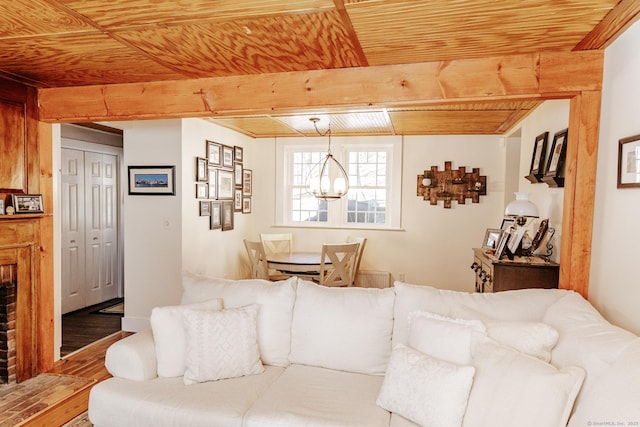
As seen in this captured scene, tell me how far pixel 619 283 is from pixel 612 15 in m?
1.23

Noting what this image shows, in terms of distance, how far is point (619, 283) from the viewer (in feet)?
6.57

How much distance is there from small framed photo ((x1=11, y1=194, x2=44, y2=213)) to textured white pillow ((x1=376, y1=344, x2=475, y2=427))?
2736 mm

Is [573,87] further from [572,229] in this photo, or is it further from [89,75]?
[89,75]

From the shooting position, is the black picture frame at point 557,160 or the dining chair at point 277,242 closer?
the black picture frame at point 557,160

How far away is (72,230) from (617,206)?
5.29m

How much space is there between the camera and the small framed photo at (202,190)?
14.4 feet

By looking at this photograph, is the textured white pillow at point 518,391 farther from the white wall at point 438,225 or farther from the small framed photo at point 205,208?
the white wall at point 438,225

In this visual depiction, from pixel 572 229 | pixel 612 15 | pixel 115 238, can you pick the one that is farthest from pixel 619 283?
pixel 115 238

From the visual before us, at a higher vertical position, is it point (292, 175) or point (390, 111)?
point (390, 111)

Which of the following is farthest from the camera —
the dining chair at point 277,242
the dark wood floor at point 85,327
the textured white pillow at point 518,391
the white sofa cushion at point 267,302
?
the dining chair at point 277,242

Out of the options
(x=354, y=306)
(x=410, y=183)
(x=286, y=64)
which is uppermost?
(x=286, y=64)

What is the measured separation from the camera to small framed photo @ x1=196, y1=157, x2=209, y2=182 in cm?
438

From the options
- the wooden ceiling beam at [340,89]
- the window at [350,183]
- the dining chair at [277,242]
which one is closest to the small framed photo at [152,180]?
the wooden ceiling beam at [340,89]

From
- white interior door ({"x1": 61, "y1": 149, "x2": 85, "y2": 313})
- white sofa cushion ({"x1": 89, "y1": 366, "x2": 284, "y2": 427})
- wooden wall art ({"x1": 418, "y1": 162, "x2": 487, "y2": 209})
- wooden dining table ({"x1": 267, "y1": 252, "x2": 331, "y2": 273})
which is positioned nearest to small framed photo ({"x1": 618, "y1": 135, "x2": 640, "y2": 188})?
white sofa cushion ({"x1": 89, "y1": 366, "x2": 284, "y2": 427})
